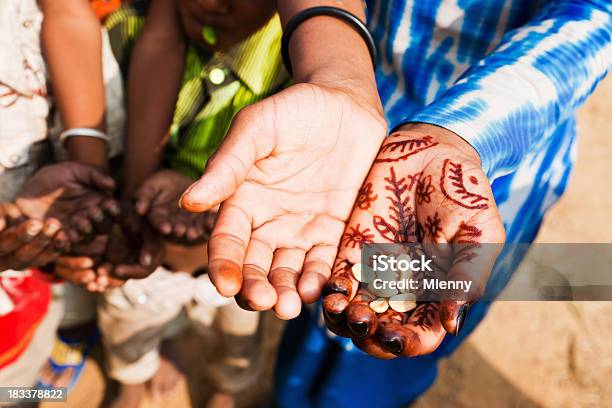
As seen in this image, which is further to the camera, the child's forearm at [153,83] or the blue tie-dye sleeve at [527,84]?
the child's forearm at [153,83]

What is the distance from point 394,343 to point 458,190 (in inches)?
12.5

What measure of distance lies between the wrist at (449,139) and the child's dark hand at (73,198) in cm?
82

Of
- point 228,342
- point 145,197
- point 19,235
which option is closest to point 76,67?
point 145,197

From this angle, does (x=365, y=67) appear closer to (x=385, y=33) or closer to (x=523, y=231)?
(x=385, y=33)

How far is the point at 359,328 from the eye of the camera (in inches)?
38.4

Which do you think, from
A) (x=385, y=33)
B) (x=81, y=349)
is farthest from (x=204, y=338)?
(x=385, y=33)

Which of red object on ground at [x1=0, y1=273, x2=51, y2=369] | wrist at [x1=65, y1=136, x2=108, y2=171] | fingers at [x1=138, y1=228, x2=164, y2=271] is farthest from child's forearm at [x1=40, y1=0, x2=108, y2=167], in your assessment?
red object on ground at [x1=0, y1=273, x2=51, y2=369]

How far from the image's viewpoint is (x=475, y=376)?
2.50 meters

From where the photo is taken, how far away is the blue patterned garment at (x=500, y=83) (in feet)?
3.82

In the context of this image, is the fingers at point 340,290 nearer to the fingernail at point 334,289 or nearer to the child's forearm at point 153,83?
the fingernail at point 334,289

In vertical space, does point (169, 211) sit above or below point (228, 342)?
above

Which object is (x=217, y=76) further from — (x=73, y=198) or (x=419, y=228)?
(x=419, y=228)

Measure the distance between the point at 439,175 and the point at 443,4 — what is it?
47 centimetres

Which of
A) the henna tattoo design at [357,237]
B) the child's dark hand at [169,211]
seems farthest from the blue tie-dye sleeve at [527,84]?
the child's dark hand at [169,211]
